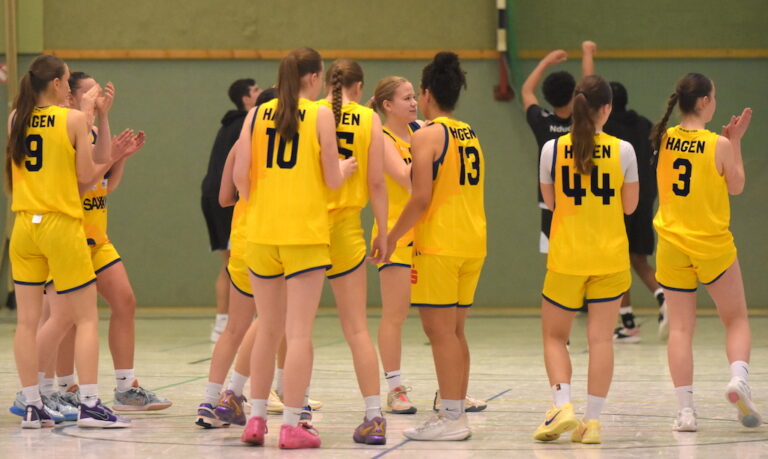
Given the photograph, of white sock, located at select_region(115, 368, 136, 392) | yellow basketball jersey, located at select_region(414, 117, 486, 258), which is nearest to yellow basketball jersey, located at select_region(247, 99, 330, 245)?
yellow basketball jersey, located at select_region(414, 117, 486, 258)

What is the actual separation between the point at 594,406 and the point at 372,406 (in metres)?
0.93

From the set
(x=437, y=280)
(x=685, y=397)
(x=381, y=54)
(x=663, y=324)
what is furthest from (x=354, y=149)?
(x=381, y=54)

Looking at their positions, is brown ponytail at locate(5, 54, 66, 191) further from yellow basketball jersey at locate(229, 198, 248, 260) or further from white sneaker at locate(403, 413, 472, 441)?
white sneaker at locate(403, 413, 472, 441)

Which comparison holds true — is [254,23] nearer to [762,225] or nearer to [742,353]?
[762,225]

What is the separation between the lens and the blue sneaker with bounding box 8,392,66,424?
18.1 feet

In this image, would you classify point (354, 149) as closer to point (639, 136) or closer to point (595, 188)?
point (595, 188)

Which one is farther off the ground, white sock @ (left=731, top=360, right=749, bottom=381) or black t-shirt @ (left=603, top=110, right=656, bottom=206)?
black t-shirt @ (left=603, top=110, right=656, bottom=206)

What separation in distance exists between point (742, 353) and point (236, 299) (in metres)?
2.32

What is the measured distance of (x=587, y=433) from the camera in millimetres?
4941

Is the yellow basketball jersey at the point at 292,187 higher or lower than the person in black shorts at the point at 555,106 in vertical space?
lower

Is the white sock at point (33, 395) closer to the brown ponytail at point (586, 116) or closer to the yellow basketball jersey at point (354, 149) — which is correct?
the yellow basketball jersey at point (354, 149)

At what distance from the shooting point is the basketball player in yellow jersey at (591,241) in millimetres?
4945

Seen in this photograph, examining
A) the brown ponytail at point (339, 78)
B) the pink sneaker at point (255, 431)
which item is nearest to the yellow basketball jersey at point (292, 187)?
the brown ponytail at point (339, 78)

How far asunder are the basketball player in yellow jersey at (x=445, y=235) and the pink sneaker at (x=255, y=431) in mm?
655
